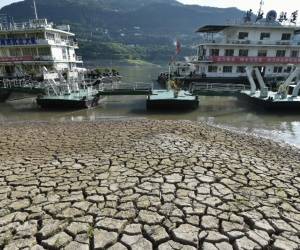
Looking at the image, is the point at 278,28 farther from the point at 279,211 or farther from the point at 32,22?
the point at 279,211

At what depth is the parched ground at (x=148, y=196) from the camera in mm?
4793

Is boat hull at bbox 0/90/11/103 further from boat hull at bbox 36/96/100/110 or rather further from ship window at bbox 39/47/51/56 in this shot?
ship window at bbox 39/47/51/56

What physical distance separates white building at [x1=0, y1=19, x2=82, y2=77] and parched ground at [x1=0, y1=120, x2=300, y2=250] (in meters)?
24.9

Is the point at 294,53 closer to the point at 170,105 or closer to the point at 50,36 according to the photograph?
the point at 170,105

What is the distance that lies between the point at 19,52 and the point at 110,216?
3454cm

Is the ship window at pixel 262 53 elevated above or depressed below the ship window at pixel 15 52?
below

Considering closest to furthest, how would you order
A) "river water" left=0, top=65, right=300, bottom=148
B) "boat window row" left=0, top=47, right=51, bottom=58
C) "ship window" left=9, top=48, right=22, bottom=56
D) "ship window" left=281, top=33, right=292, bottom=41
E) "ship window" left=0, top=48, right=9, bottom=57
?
"river water" left=0, top=65, right=300, bottom=148, "boat window row" left=0, top=47, right=51, bottom=58, "ship window" left=9, top=48, right=22, bottom=56, "ship window" left=0, top=48, right=9, bottom=57, "ship window" left=281, top=33, right=292, bottom=41

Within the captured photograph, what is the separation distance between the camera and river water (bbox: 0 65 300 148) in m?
15.9

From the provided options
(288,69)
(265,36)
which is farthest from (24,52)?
(288,69)

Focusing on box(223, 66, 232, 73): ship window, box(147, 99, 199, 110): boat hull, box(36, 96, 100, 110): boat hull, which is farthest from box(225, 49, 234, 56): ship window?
box(36, 96, 100, 110): boat hull

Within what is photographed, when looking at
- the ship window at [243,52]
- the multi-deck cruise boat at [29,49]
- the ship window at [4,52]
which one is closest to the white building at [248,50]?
the ship window at [243,52]

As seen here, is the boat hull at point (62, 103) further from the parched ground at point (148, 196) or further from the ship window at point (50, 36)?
the ship window at point (50, 36)

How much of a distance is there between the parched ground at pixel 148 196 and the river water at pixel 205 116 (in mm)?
5741

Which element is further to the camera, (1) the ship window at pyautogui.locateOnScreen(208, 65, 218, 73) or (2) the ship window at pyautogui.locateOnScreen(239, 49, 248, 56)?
(1) the ship window at pyautogui.locateOnScreen(208, 65, 218, 73)
